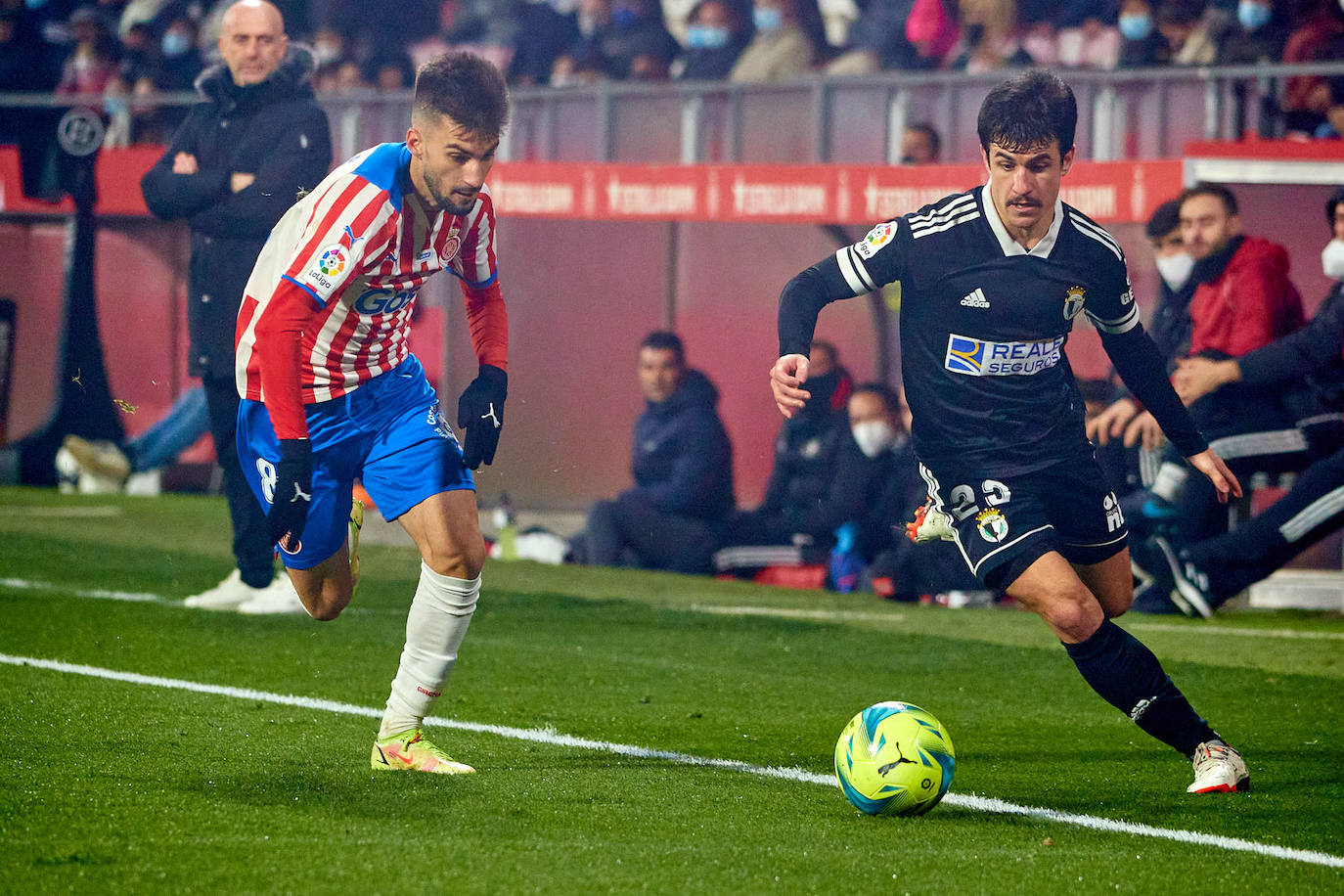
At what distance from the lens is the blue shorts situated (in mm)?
5480

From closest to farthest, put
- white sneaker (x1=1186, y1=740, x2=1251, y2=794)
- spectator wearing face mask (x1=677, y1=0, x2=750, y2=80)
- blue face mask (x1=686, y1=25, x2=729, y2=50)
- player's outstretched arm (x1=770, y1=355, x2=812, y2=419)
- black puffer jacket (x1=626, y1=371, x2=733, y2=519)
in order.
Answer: player's outstretched arm (x1=770, y1=355, x2=812, y2=419) < white sneaker (x1=1186, y1=740, x2=1251, y2=794) < black puffer jacket (x1=626, y1=371, x2=733, y2=519) < spectator wearing face mask (x1=677, y1=0, x2=750, y2=80) < blue face mask (x1=686, y1=25, x2=729, y2=50)

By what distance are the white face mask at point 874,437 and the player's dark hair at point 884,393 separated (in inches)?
5.1

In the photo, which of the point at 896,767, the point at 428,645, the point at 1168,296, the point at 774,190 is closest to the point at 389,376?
the point at 428,645

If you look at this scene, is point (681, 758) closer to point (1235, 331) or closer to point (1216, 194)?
point (1235, 331)

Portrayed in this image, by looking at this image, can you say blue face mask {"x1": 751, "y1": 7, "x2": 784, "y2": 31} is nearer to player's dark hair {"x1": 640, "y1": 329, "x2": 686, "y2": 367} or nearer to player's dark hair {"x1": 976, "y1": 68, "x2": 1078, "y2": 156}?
player's dark hair {"x1": 640, "y1": 329, "x2": 686, "y2": 367}

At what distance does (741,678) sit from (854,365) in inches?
228

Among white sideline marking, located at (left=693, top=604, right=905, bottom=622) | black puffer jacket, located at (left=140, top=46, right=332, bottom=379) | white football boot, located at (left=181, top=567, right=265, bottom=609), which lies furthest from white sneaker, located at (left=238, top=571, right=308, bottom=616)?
white sideline marking, located at (left=693, top=604, right=905, bottom=622)

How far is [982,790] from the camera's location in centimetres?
542

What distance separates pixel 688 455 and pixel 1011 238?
5852 mm

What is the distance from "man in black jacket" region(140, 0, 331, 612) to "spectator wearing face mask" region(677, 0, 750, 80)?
230 inches

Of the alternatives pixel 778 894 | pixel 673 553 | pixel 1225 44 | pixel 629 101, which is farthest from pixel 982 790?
pixel 629 101

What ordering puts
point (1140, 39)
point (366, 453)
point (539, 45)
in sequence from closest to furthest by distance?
point (366, 453) → point (1140, 39) → point (539, 45)

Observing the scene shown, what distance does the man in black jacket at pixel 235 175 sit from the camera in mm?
8156

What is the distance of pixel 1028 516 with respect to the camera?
534cm
